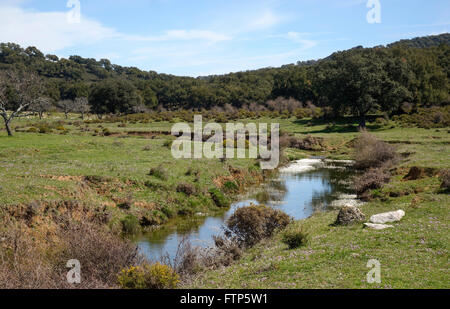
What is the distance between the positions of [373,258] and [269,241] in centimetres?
537

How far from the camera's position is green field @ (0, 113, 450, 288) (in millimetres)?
10688

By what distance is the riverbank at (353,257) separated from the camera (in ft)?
32.7

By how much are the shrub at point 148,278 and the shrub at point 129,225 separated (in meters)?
9.99

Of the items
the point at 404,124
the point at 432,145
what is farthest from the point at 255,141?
the point at 404,124

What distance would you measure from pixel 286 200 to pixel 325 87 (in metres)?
50.6

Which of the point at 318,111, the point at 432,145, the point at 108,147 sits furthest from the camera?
the point at 318,111

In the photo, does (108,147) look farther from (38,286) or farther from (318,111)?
(318,111)

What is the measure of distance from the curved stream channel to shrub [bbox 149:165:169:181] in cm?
484

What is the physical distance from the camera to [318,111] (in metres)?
87.9

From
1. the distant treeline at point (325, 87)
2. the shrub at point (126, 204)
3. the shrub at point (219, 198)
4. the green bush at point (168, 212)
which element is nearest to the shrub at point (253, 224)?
the green bush at point (168, 212)

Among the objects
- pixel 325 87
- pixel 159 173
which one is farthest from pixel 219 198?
pixel 325 87

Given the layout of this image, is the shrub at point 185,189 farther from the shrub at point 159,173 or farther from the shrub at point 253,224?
the shrub at point 253,224

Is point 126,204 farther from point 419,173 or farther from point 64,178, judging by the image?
point 419,173

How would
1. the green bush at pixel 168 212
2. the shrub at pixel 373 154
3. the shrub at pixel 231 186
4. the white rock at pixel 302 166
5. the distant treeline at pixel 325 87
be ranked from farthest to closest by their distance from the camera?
the distant treeline at pixel 325 87 < the white rock at pixel 302 166 < the shrub at pixel 373 154 < the shrub at pixel 231 186 < the green bush at pixel 168 212
